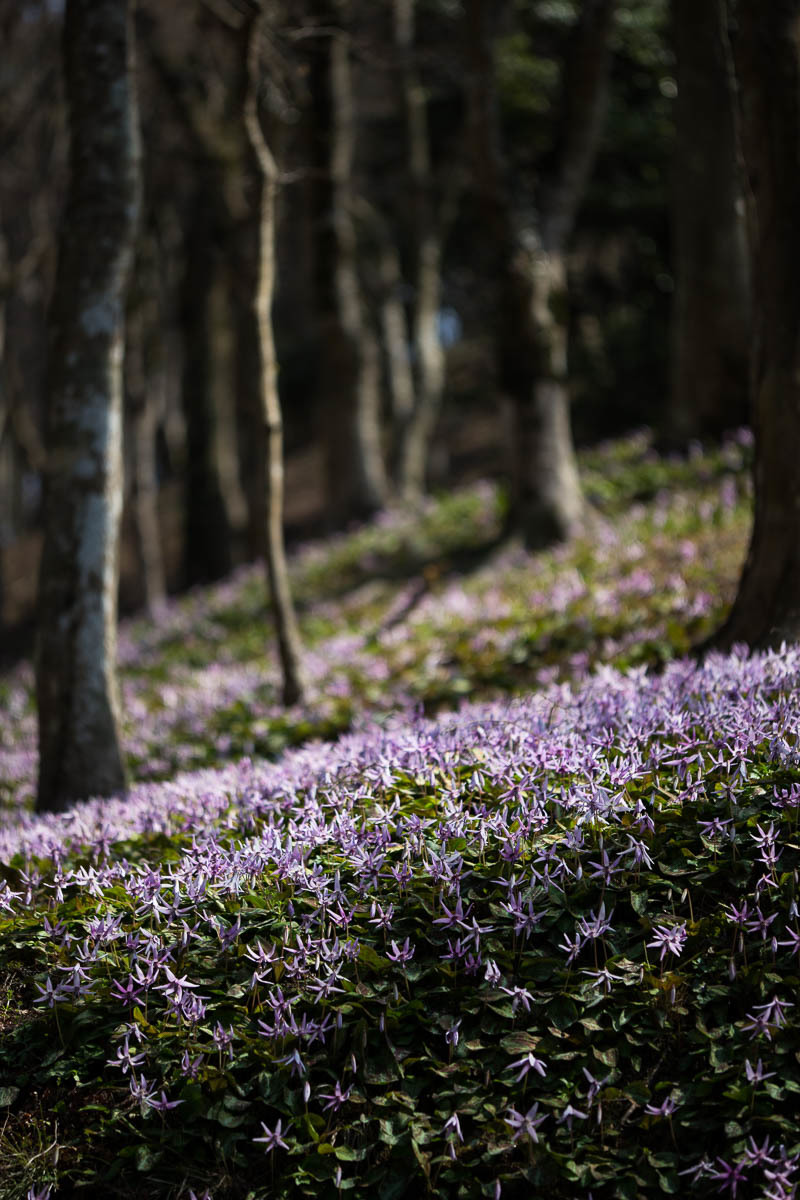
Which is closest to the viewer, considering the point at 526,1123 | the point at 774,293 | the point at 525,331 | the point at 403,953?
the point at 526,1123

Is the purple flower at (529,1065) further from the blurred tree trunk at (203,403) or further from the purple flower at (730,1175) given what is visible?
the blurred tree trunk at (203,403)

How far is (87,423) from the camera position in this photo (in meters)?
6.27

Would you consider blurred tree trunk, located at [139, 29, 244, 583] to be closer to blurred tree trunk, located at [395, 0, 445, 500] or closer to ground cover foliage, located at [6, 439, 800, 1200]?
blurred tree trunk, located at [395, 0, 445, 500]

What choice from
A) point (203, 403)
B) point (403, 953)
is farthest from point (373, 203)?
point (403, 953)

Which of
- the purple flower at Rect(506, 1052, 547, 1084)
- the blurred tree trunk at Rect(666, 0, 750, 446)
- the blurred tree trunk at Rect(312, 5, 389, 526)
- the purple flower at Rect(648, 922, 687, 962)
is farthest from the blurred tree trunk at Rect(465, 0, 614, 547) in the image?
the purple flower at Rect(506, 1052, 547, 1084)

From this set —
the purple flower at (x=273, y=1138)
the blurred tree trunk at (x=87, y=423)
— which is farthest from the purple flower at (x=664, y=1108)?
the blurred tree trunk at (x=87, y=423)

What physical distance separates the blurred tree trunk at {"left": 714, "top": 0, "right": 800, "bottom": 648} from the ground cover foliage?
912 millimetres

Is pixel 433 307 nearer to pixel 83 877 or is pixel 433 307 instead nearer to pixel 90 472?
pixel 90 472

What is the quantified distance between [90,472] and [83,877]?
9.63 feet

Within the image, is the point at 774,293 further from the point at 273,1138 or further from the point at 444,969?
the point at 273,1138

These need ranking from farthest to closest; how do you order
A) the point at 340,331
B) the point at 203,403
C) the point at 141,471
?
1. the point at 203,403
2. the point at 340,331
3. the point at 141,471

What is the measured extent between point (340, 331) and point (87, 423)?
33.3 ft

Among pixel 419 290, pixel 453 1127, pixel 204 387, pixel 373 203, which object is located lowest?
pixel 453 1127

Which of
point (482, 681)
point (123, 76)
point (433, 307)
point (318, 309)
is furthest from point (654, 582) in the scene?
point (433, 307)
